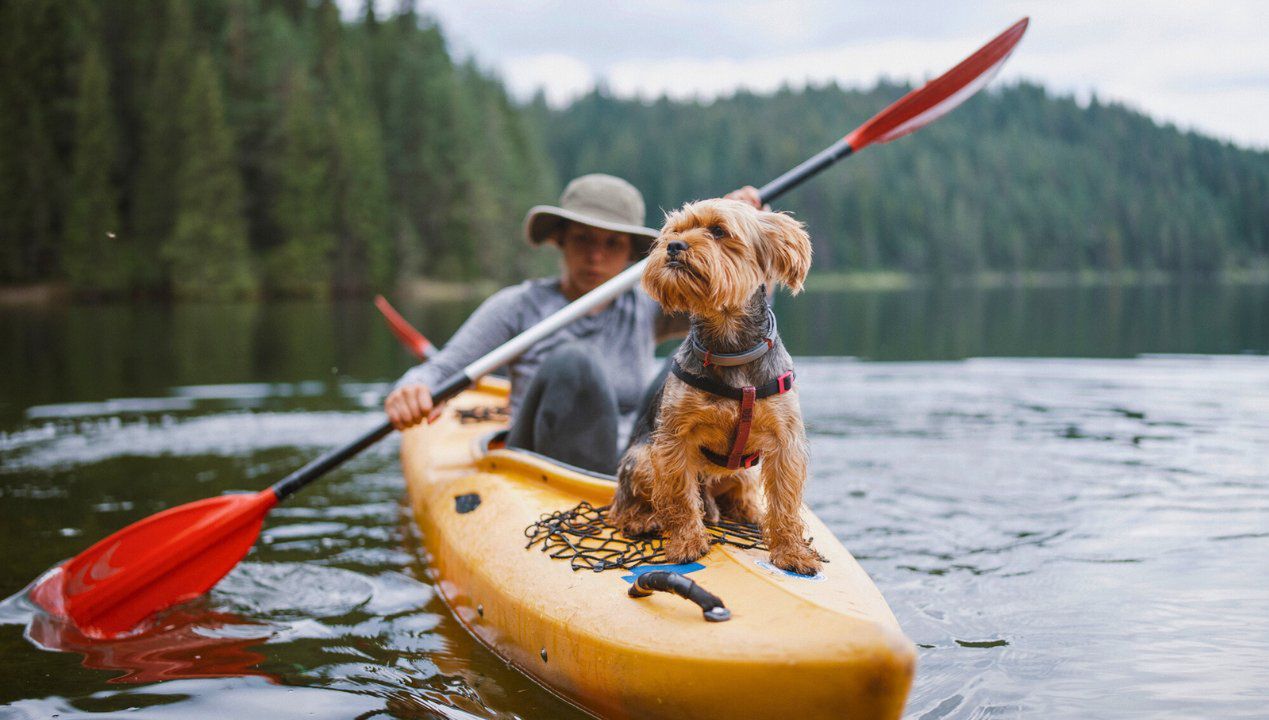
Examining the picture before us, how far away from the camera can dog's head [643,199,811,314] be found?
8.13 feet

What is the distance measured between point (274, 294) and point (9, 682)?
118 feet

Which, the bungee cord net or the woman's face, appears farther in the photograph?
the woman's face

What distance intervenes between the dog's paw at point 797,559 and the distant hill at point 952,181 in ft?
226

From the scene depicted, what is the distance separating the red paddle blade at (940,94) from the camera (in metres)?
5.20

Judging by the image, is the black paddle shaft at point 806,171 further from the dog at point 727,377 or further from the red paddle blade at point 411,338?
the red paddle blade at point 411,338

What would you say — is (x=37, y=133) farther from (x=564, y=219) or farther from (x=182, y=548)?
(x=564, y=219)

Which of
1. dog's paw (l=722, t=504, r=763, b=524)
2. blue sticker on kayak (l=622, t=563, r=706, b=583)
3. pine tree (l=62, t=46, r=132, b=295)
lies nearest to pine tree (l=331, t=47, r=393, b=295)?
pine tree (l=62, t=46, r=132, b=295)

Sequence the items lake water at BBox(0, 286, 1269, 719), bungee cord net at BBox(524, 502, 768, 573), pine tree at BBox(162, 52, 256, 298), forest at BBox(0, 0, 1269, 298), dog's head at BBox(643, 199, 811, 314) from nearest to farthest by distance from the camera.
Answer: dog's head at BBox(643, 199, 811, 314) → bungee cord net at BBox(524, 502, 768, 573) → lake water at BBox(0, 286, 1269, 719) → forest at BBox(0, 0, 1269, 298) → pine tree at BBox(162, 52, 256, 298)

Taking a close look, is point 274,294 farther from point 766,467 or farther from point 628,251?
point 766,467

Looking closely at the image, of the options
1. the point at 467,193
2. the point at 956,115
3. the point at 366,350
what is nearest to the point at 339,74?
the point at 467,193

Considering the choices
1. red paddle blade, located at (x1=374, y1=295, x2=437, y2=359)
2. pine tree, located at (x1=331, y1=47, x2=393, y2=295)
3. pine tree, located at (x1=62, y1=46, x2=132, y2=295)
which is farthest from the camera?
pine tree, located at (x1=331, y1=47, x2=393, y2=295)

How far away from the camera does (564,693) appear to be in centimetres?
300

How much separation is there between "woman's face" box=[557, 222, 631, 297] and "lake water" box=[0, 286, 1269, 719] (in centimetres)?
174

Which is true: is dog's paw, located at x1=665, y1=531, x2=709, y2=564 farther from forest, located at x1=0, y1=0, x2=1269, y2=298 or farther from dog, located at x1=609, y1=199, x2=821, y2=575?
forest, located at x1=0, y1=0, x2=1269, y2=298
